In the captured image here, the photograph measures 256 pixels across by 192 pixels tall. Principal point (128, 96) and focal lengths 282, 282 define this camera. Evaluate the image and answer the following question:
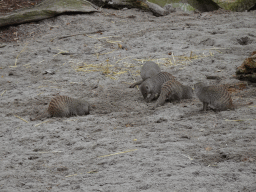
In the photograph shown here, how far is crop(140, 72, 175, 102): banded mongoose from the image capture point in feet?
13.3

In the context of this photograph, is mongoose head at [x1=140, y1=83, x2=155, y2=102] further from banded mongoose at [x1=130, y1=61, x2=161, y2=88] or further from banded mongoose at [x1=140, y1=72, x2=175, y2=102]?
banded mongoose at [x1=130, y1=61, x2=161, y2=88]

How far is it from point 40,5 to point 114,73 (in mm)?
4320

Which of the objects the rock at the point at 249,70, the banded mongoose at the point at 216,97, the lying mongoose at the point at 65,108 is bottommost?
the lying mongoose at the point at 65,108

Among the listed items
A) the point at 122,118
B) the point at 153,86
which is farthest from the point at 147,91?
the point at 122,118

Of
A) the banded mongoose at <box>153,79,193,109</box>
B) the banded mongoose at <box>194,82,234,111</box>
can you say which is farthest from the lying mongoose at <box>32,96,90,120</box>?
the banded mongoose at <box>194,82,234,111</box>

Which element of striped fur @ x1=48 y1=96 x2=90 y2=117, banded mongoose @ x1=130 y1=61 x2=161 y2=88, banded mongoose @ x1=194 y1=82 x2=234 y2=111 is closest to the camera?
banded mongoose @ x1=194 y1=82 x2=234 y2=111

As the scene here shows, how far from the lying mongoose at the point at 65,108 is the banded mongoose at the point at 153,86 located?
887 millimetres

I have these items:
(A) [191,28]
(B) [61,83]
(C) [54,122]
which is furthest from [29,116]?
(A) [191,28]

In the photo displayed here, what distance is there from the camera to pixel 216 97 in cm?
327

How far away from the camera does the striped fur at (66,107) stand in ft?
11.2

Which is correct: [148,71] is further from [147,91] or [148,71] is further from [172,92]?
[172,92]

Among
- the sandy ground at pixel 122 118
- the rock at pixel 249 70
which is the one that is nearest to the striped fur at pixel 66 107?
the sandy ground at pixel 122 118

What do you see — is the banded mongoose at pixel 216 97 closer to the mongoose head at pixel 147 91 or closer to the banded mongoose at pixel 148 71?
the mongoose head at pixel 147 91

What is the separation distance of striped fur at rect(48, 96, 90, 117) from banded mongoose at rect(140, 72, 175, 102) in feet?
2.93
